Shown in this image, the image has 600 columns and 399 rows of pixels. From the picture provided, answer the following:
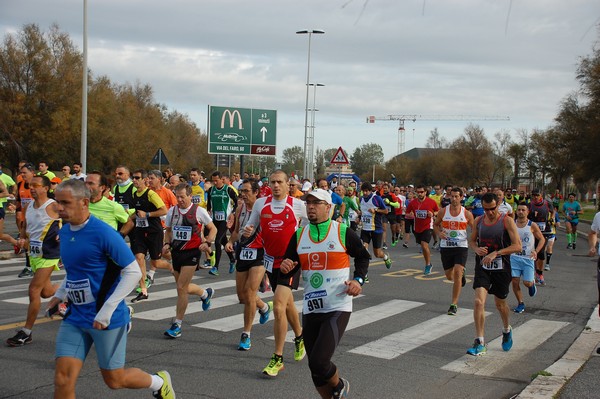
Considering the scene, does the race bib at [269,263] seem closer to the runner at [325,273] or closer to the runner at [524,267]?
the runner at [325,273]

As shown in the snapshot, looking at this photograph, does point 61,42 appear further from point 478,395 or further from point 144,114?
point 478,395

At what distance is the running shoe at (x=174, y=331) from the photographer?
336 inches

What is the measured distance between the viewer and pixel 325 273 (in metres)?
6.02

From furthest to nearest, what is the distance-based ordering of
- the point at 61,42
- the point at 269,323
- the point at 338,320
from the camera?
the point at 61,42 → the point at 269,323 → the point at 338,320

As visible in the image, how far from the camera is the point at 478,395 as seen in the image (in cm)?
676

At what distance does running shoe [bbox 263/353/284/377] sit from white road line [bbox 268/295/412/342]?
186 centimetres

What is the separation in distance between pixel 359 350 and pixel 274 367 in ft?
5.20

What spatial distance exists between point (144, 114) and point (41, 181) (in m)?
60.4

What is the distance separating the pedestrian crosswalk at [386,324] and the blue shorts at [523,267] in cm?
114

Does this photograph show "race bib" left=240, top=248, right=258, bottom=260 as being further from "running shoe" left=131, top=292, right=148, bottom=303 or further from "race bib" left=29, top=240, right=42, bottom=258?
"running shoe" left=131, top=292, right=148, bottom=303

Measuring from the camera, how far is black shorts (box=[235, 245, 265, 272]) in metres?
8.48

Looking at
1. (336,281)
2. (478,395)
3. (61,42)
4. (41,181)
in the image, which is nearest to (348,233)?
(336,281)

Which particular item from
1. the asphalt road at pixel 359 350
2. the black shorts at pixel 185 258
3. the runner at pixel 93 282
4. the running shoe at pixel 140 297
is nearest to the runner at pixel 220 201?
the asphalt road at pixel 359 350

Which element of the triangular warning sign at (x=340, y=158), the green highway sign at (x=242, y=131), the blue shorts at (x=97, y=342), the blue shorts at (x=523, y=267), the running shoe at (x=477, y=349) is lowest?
the running shoe at (x=477, y=349)
